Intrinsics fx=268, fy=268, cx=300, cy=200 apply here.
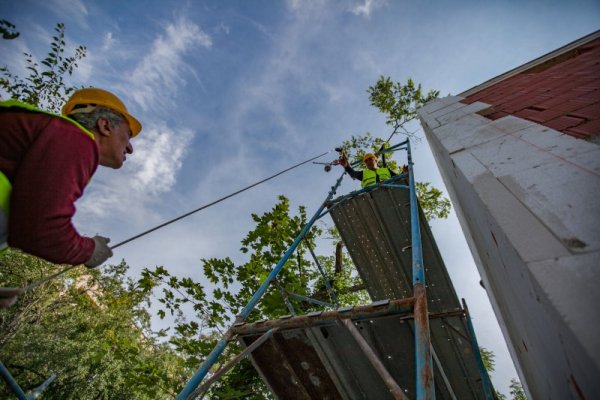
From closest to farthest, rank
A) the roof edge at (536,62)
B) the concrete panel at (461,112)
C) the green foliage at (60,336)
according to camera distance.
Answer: the concrete panel at (461,112), the roof edge at (536,62), the green foliage at (60,336)

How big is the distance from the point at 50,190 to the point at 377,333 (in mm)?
3022

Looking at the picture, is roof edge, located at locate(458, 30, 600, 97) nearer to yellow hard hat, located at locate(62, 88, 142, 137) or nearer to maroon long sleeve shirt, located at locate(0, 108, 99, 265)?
yellow hard hat, located at locate(62, 88, 142, 137)

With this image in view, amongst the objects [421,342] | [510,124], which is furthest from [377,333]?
[510,124]

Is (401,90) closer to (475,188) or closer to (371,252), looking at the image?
(371,252)

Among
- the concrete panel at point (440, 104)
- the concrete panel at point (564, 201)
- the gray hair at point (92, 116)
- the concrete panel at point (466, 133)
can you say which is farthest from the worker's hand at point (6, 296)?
the concrete panel at point (440, 104)

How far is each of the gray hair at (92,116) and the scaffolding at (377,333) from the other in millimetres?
1959

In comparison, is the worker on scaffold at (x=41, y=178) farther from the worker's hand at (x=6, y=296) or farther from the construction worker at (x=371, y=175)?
the construction worker at (x=371, y=175)

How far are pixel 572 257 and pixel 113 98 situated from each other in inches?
106

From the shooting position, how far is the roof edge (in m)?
3.81

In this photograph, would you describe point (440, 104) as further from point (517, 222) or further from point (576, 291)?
point (576, 291)

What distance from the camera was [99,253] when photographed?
1.68m

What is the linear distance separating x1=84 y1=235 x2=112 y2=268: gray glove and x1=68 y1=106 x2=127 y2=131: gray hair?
2.45 ft

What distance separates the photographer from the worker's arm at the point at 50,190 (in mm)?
1167

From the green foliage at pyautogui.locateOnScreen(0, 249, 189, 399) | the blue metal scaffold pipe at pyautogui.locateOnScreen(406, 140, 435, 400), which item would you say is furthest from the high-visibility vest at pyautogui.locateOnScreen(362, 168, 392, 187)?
the green foliage at pyautogui.locateOnScreen(0, 249, 189, 399)
